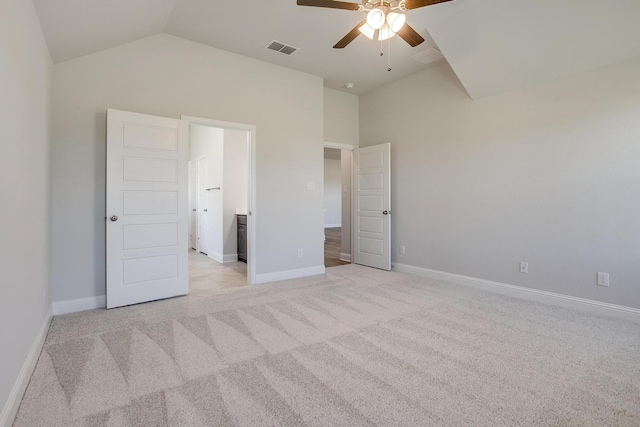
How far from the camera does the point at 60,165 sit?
9.91 ft

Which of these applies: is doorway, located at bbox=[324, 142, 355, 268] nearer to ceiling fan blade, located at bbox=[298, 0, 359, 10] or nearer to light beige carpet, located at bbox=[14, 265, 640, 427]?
light beige carpet, located at bbox=[14, 265, 640, 427]

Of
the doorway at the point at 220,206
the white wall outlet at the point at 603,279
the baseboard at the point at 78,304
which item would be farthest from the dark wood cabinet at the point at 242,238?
the white wall outlet at the point at 603,279

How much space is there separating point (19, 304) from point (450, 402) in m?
2.57

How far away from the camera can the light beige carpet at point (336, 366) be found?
1.58 meters

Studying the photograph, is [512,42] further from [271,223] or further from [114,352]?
[114,352]

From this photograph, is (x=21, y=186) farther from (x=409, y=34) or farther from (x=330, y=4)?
(x=409, y=34)

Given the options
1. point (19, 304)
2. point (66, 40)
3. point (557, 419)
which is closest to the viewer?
point (557, 419)

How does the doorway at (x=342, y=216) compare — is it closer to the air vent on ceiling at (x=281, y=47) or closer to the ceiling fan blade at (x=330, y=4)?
the air vent on ceiling at (x=281, y=47)

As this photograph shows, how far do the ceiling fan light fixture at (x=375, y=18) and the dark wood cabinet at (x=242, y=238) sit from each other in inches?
159

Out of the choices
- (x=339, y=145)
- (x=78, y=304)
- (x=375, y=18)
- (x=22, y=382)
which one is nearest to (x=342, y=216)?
(x=339, y=145)

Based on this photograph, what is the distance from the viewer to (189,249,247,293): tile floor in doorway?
4.06m

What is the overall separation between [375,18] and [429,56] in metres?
2.07

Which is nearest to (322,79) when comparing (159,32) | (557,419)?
(159,32)

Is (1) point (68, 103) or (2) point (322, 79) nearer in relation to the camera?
(1) point (68, 103)
